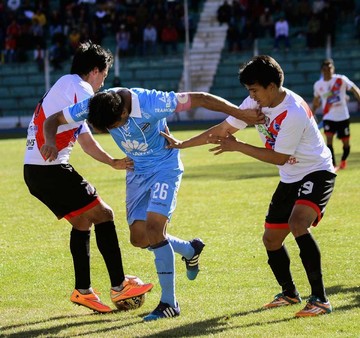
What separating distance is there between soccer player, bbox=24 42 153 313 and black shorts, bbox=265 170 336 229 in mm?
1175

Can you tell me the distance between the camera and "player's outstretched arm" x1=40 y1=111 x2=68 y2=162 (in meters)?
7.29

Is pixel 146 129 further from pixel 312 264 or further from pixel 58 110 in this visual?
pixel 312 264

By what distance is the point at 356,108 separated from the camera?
36.0 m

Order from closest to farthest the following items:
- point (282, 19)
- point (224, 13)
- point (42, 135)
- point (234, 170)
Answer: point (42, 135)
point (234, 170)
point (282, 19)
point (224, 13)

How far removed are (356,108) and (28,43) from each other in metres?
13.7

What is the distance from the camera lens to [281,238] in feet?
25.0

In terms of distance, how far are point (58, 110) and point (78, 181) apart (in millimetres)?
606

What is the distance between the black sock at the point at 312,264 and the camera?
7113 millimetres

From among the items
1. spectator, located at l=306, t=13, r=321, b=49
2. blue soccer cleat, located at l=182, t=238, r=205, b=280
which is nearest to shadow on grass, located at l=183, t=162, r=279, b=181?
blue soccer cleat, located at l=182, t=238, r=205, b=280

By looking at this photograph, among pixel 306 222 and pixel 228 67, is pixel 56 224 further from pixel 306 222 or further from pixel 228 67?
pixel 228 67

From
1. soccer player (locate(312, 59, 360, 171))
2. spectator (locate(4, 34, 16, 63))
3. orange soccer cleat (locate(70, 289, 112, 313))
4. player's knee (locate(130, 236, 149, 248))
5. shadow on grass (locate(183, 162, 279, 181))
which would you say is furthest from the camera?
spectator (locate(4, 34, 16, 63))

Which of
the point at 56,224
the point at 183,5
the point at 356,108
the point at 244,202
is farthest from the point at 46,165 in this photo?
the point at 183,5

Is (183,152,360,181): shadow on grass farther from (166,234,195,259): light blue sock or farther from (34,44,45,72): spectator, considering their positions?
(34,44,45,72): spectator

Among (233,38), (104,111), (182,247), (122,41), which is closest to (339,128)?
(182,247)
